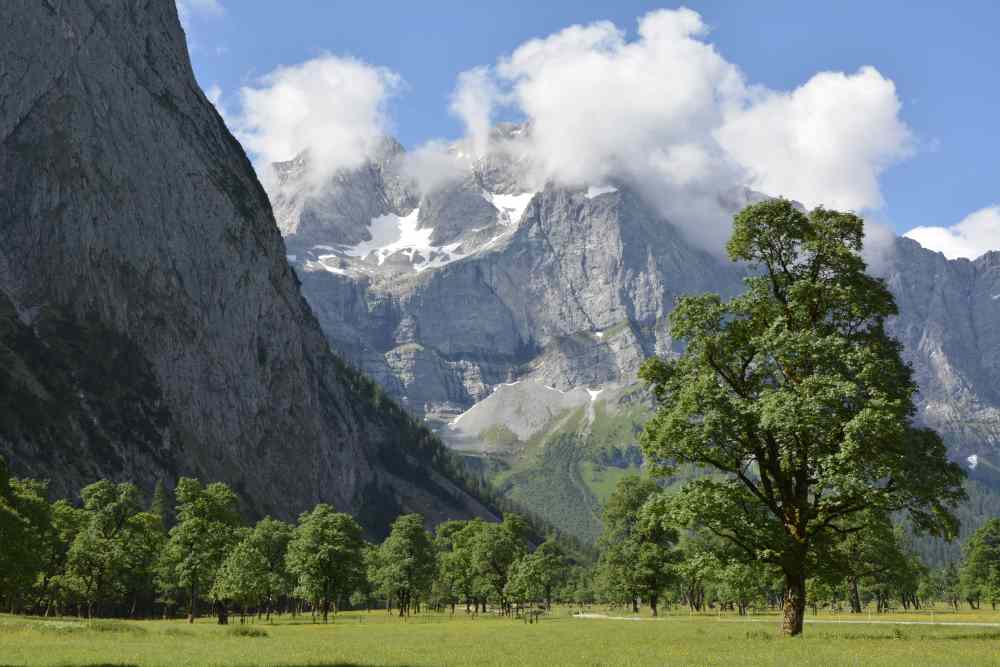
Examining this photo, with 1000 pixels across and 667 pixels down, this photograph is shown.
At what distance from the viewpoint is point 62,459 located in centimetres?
17075

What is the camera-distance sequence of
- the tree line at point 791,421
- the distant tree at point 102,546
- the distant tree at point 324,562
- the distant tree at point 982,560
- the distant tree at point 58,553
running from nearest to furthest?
the tree line at point 791,421 < the distant tree at point 324,562 < the distant tree at point 102,546 < the distant tree at point 58,553 < the distant tree at point 982,560

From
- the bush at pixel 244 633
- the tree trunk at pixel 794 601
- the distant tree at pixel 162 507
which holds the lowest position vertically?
the bush at pixel 244 633

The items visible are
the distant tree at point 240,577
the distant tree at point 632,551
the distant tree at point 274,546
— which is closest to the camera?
the distant tree at point 240,577

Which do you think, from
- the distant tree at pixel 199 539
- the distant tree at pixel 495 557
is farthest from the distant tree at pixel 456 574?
the distant tree at pixel 199 539

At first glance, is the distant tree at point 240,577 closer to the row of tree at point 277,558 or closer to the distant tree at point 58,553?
the row of tree at point 277,558

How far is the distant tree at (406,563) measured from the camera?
120938 millimetres

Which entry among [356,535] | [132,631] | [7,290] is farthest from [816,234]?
Result: [7,290]

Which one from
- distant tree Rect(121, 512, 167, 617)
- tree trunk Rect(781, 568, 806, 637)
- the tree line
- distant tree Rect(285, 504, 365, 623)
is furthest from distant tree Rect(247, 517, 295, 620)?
tree trunk Rect(781, 568, 806, 637)

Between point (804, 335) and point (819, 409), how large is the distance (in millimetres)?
3688

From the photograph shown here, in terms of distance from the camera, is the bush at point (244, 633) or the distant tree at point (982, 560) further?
the distant tree at point (982, 560)

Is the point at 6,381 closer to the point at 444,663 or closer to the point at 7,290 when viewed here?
the point at 7,290

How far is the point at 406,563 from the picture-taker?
121625 mm

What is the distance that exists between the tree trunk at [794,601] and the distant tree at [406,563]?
8927cm

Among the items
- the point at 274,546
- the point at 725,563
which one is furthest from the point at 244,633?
the point at 274,546
